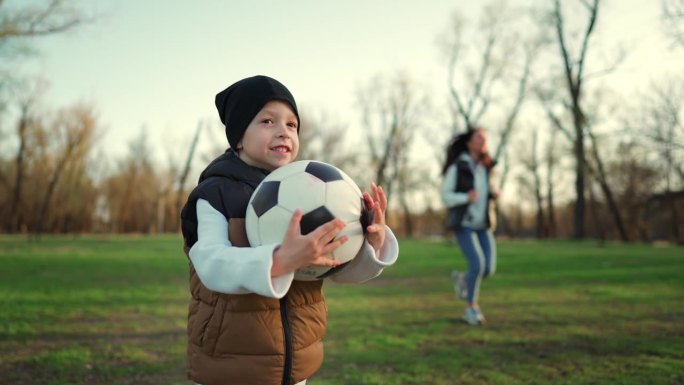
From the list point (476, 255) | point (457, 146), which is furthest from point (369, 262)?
point (457, 146)

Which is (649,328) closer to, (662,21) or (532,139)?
(662,21)

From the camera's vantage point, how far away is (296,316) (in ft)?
6.13

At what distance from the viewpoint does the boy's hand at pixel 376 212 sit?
1886 millimetres

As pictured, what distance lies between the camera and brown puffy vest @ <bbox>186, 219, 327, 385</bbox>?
1.76m

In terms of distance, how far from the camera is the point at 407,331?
5285mm

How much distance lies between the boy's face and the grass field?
2.15 meters

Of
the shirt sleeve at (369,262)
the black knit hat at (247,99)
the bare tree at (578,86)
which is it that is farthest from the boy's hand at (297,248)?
the bare tree at (578,86)

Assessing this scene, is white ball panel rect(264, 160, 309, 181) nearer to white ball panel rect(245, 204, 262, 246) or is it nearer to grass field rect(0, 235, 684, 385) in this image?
white ball panel rect(245, 204, 262, 246)

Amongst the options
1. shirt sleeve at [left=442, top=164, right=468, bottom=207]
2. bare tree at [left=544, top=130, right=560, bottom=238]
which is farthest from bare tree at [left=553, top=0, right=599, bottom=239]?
shirt sleeve at [left=442, top=164, right=468, bottom=207]

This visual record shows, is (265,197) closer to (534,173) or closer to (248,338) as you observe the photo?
(248,338)

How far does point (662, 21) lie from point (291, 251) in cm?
1279

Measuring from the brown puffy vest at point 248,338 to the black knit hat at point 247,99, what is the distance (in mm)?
400

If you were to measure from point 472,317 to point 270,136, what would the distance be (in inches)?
174

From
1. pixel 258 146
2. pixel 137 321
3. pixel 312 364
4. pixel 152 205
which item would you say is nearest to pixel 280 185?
pixel 258 146
